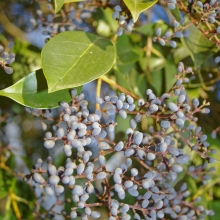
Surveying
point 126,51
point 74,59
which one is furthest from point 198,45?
point 74,59

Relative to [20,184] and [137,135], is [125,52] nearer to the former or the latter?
[137,135]

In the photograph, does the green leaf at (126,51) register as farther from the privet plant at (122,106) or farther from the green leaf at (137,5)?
the green leaf at (137,5)

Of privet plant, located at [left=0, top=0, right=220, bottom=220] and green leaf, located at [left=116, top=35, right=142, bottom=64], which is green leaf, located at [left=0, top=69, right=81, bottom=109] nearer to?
privet plant, located at [left=0, top=0, right=220, bottom=220]

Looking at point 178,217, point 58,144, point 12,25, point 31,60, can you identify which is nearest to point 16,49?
point 31,60

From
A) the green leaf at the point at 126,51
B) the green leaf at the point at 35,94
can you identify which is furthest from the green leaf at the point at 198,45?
the green leaf at the point at 35,94

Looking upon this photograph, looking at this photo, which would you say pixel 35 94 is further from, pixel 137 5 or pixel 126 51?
pixel 126 51

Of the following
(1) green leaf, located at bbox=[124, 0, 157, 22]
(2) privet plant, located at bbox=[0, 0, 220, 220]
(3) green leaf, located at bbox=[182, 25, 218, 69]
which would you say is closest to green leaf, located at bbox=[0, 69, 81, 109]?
(2) privet plant, located at bbox=[0, 0, 220, 220]
